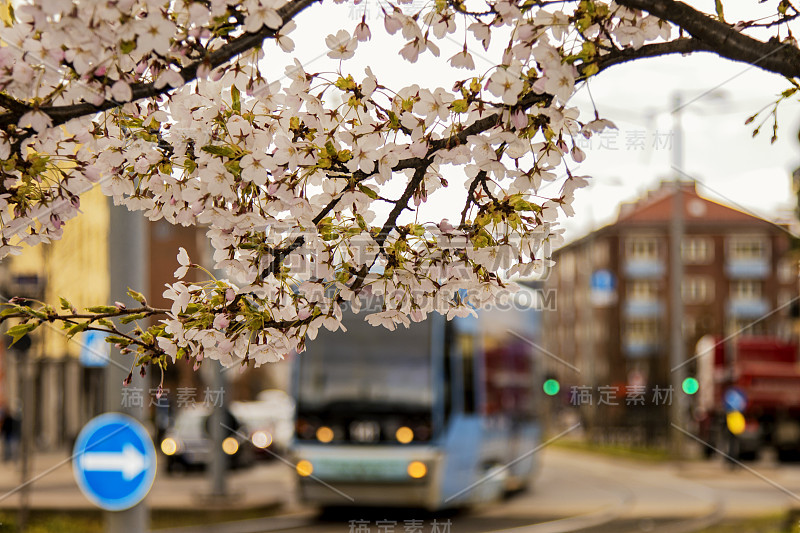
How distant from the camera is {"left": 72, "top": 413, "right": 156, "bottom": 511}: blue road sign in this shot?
6609 millimetres

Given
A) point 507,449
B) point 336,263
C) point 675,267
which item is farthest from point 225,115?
Result: point 675,267

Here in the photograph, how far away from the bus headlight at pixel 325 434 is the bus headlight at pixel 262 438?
13221 millimetres

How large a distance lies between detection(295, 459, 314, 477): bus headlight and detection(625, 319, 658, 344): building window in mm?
73583

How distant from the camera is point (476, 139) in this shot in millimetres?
3004

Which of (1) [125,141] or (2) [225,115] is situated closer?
(2) [225,115]

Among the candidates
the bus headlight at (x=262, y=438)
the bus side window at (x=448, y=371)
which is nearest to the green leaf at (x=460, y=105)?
the bus side window at (x=448, y=371)

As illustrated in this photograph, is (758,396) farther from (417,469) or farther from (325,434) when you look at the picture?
(325,434)

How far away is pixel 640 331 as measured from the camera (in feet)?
285

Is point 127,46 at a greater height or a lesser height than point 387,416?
greater

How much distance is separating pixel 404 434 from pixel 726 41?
11.2 metres

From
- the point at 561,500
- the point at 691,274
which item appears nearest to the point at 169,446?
the point at 561,500

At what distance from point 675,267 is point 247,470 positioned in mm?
12144

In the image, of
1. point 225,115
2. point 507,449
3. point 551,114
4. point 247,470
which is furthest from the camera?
point 247,470

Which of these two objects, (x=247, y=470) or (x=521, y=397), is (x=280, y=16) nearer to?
(x=521, y=397)
